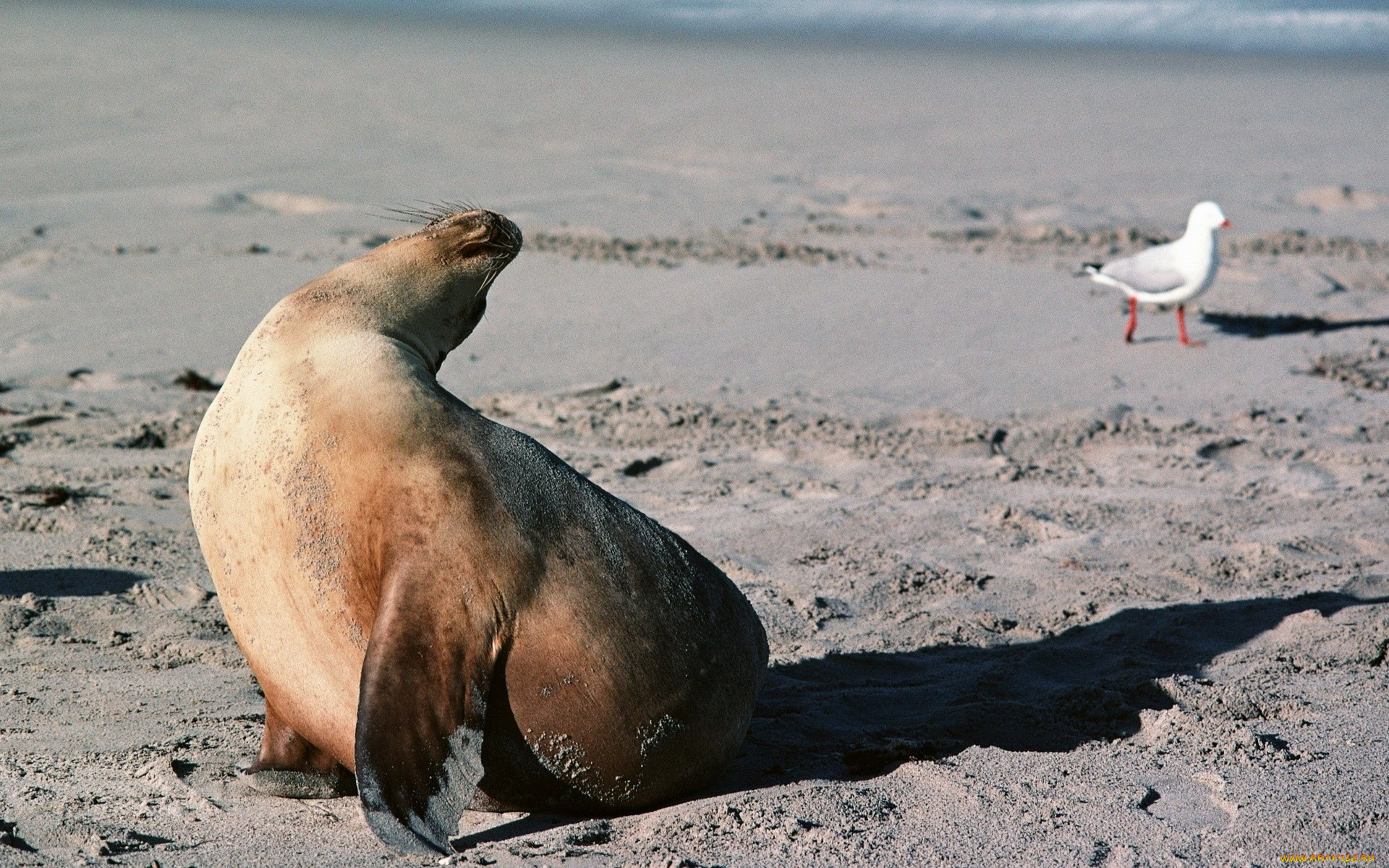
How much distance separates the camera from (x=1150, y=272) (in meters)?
8.29

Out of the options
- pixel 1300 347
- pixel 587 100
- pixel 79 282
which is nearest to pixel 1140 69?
pixel 587 100

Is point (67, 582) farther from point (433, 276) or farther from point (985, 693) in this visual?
point (985, 693)

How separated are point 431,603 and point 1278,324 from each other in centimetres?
728

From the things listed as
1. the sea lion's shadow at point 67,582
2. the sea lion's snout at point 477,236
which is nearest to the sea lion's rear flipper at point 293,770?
the sea lion's snout at point 477,236

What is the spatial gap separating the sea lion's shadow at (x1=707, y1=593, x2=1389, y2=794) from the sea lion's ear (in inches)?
26.0

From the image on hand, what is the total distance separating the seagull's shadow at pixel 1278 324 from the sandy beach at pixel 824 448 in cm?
5

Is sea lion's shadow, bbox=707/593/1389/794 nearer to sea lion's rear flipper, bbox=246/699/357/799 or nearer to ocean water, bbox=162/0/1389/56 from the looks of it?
sea lion's rear flipper, bbox=246/699/357/799

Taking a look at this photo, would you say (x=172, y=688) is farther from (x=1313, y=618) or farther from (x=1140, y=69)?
(x=1140, y=69)

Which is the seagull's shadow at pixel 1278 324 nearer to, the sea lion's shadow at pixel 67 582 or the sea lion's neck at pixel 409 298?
the sea lion's neck at pixel 409 298

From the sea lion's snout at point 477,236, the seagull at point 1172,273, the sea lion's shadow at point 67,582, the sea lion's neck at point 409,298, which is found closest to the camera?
the sea lion's neck at point 409,298

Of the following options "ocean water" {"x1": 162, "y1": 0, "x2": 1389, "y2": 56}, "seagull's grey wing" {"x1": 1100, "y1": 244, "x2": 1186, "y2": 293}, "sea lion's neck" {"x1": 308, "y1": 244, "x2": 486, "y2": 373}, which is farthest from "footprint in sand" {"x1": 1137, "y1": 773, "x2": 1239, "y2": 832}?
"ocean water" {"x1": 162, "y1": 0, "x2": 1389, "y2": 56}

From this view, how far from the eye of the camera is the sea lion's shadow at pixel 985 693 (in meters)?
3.15

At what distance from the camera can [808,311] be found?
8.23 m

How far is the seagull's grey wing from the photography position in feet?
27.0
